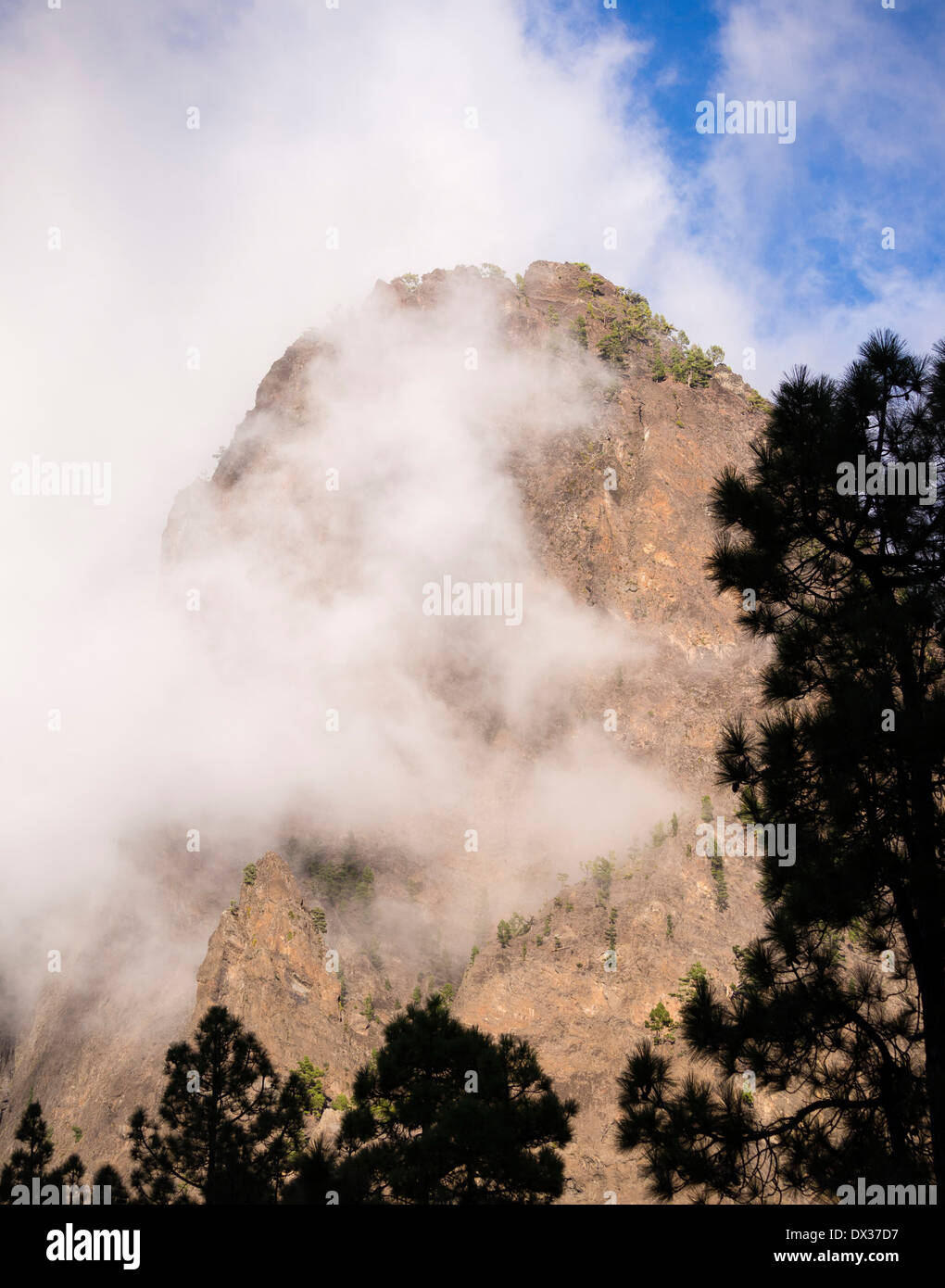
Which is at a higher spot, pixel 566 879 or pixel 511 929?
pixel 566 879

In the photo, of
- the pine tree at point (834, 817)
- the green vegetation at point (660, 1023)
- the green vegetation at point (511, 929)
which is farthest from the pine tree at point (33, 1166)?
the green vegetation at point (511, 929)

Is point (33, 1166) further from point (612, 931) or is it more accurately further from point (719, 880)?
point (719, 880)

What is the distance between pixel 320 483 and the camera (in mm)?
127375

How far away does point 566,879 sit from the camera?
8894 cm

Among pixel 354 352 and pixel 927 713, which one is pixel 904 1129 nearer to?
Result: pixel 927 713

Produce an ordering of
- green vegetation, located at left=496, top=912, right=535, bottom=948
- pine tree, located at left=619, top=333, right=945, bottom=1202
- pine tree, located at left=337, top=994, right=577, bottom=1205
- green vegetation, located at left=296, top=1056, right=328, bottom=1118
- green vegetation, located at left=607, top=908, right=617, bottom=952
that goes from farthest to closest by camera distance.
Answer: green vegetation, located at left=496, top=912, right=535, bottom=948 → green vegetation, located at left=607, top=908, right=617, bottom=952 → green vegetation, located at left=296, top=1056, right=328, bottom=1118 → pine tree, located at left=337, top=994, right=577, bottom=1205 → pine tree, located at left=619, top=333, right=945, bottom=1202

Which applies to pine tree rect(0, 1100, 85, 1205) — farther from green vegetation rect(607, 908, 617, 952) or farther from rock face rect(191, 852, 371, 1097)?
green vegetation rect(607, 908, 617, 952)

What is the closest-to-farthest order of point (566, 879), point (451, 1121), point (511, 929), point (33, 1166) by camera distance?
point (451, 1121)
point (33, 1166)
point (511, 929)
point (566, 879)

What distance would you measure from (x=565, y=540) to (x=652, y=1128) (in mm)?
102532

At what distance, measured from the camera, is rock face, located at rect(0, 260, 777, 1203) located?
69.0 m

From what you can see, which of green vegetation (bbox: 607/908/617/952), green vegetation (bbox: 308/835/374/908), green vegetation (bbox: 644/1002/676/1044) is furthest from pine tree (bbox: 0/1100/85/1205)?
green vegetation (bbox: 308/835/374/908)

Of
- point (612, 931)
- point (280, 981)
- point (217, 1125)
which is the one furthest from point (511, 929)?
point (217, 1125)

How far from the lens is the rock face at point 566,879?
2717 inches
